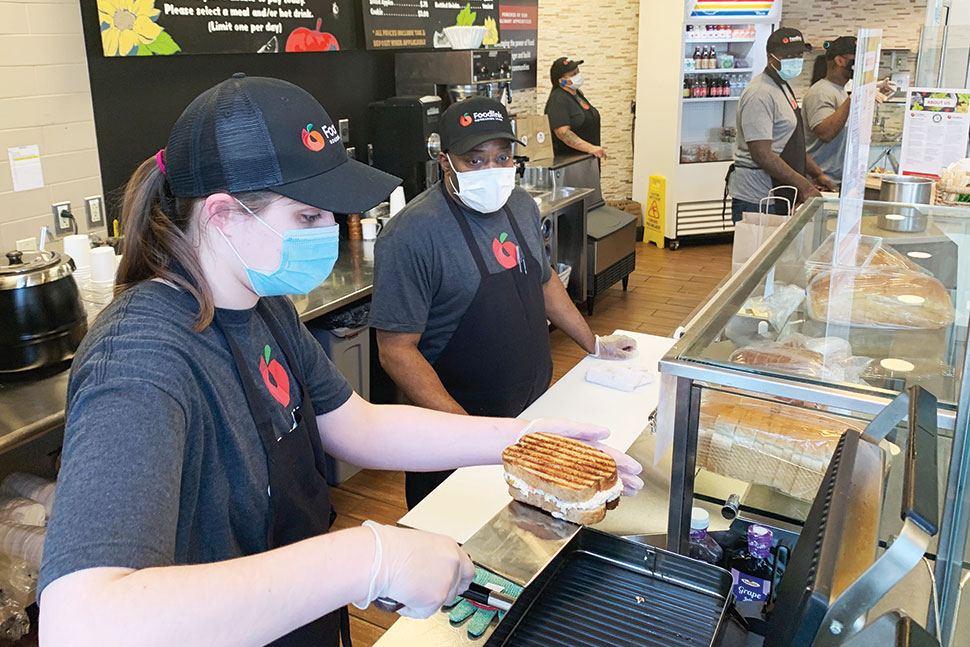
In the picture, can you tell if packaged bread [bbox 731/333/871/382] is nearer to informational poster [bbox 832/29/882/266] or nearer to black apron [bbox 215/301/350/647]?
informational poster [bbox 832/29/882/266]

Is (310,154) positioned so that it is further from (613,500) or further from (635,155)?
(635,155)

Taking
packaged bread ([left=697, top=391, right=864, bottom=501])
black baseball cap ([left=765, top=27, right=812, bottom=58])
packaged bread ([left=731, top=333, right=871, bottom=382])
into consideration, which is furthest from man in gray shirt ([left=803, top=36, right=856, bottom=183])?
packaged bread ([left=697, top=391, right=864, bottom=501])

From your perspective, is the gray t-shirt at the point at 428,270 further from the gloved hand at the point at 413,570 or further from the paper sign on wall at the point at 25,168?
the paper sign on wall at the point at 25,168

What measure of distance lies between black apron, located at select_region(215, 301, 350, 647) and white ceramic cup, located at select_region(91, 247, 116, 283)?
6.22 ft

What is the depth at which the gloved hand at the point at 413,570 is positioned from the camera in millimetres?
1084

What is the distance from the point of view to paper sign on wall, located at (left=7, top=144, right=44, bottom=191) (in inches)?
121

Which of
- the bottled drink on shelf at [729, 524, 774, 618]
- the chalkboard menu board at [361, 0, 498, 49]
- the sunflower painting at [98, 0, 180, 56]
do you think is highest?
the chalkboard menu board at [361, 0, 498, 49]

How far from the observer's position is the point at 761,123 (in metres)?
4.94

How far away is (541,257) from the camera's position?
8.92ft

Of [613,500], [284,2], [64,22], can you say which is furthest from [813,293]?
[284,2]

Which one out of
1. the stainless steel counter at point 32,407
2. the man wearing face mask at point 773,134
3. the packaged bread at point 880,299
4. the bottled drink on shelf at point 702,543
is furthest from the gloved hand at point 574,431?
the man wearing face mask at point 773,134

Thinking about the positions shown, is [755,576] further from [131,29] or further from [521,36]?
[521,36]

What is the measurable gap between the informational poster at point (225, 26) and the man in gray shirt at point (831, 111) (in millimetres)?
3059

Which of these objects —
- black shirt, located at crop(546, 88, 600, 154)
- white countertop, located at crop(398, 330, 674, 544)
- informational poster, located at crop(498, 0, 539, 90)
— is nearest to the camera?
white countertop, located at crop(398, 330, 674, 544)
